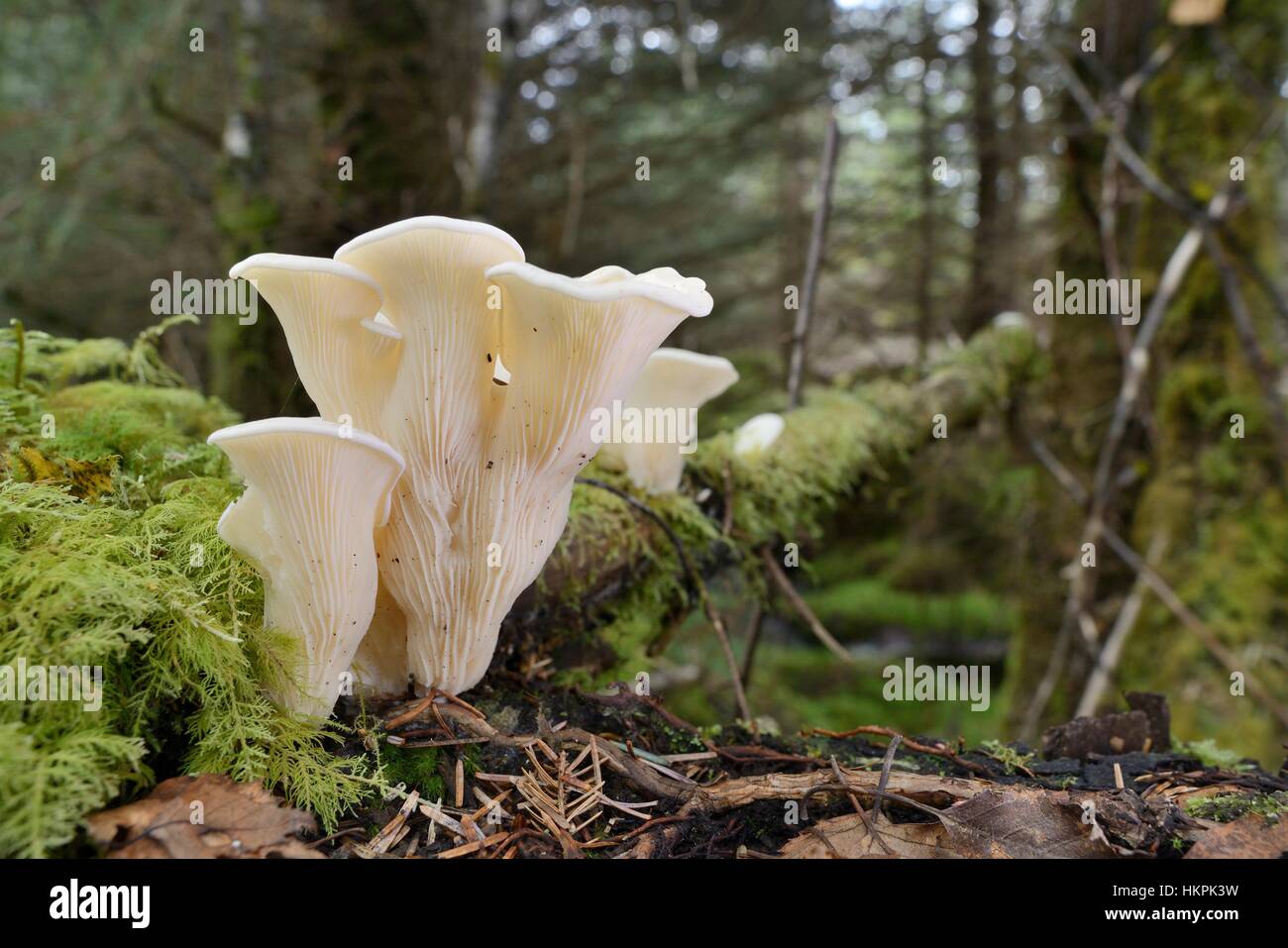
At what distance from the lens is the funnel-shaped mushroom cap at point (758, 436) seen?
3619mm

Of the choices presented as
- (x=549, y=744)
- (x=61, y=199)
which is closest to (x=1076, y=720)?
(x=549, y=744)

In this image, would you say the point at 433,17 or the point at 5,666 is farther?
the point at 433,17

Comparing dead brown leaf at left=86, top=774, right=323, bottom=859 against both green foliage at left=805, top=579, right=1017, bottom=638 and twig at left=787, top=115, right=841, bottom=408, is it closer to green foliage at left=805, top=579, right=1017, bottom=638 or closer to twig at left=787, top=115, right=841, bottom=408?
twig at left=787, top=115, right=841, bottom=408

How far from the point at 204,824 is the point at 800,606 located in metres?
2.27

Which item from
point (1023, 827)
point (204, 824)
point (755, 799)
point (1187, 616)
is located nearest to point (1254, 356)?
point (1187, 616)

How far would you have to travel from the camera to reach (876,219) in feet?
27.0

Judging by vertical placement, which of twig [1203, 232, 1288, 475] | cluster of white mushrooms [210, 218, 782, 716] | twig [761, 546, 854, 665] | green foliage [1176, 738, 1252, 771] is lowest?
green foliage [1176, 738, 1252, 771]

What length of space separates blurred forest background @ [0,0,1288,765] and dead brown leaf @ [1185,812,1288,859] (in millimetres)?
2113

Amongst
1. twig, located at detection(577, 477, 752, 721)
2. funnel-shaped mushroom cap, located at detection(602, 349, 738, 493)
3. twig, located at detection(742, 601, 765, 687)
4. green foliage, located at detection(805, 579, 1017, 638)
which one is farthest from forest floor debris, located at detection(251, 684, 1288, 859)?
green foliage, located at detection(805, 579, 1017, 638)

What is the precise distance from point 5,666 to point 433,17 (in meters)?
7.15

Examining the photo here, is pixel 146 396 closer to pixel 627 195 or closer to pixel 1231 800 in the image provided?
pixel 1231 800

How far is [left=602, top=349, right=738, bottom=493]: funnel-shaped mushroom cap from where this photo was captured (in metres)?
2.85

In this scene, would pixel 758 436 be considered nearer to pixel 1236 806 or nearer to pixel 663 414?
pixel 663 414
